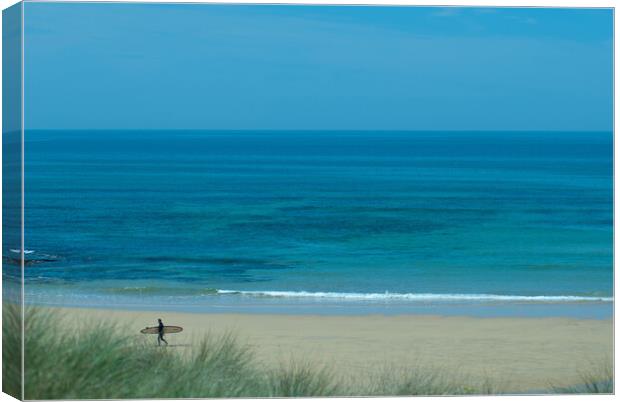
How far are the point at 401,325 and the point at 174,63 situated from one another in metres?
2.72

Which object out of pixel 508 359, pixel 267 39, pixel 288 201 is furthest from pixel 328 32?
pixel 508 359

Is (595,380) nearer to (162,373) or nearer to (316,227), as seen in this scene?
(316,227)

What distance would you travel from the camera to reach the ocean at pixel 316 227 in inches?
624

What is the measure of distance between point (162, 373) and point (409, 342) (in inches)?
75.9

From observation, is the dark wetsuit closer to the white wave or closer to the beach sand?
the beach sand

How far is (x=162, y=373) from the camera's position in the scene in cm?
1546

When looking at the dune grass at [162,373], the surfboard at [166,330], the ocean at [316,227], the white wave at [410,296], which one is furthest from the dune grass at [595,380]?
the surfboard at [166,330]

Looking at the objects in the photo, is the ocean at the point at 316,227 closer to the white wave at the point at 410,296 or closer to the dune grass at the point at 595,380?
the white wave at the point at 410,296

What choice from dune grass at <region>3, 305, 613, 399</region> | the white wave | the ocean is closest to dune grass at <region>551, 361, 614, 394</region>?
dune grass at <region>3, 305, 613, 399</region>

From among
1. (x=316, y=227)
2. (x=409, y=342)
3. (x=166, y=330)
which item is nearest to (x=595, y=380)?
(x=409, y=342)

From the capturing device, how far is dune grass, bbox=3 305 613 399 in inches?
600

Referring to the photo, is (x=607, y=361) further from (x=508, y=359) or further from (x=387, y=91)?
(x=387, y=91)

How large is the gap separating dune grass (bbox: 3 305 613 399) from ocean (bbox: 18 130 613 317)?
0.35 metres

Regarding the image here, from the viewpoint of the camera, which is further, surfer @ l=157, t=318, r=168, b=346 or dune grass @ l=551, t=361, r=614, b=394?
dune grass @ l=551, t=361, r=614, b=394
